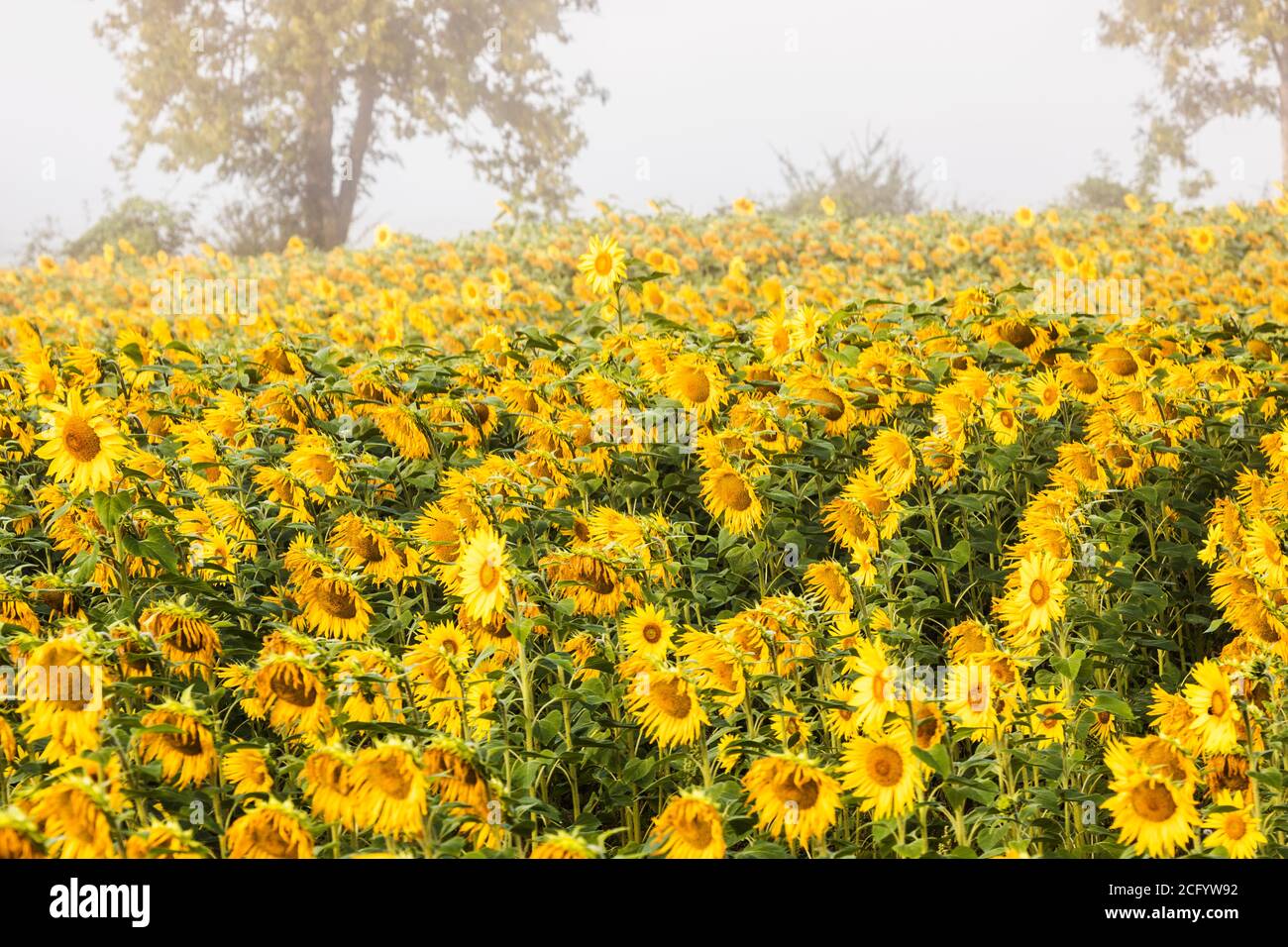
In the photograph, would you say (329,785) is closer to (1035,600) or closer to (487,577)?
(487,577)

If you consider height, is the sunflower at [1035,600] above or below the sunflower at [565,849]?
above

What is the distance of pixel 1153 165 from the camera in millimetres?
27875

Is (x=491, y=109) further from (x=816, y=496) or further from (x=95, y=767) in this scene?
(x=95, y=767)

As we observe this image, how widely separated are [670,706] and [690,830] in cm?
46

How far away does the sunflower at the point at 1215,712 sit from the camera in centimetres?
270

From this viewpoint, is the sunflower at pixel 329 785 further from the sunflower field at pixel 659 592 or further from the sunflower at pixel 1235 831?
the sunflower at pixel 1235 831

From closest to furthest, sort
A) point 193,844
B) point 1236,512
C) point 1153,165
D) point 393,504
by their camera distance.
A: point 193,844 < point 1236,512 < point 393,504 < point 1153,165

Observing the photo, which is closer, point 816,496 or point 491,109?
point 816,496

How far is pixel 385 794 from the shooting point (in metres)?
2.14

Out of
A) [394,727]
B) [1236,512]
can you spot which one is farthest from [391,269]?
[394,727]

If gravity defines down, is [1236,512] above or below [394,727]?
above

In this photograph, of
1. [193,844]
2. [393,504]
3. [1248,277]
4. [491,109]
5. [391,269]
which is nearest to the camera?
[193,844]

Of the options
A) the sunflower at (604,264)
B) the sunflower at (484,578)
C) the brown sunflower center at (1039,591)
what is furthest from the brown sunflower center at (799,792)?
the sunflower at (604,264)
